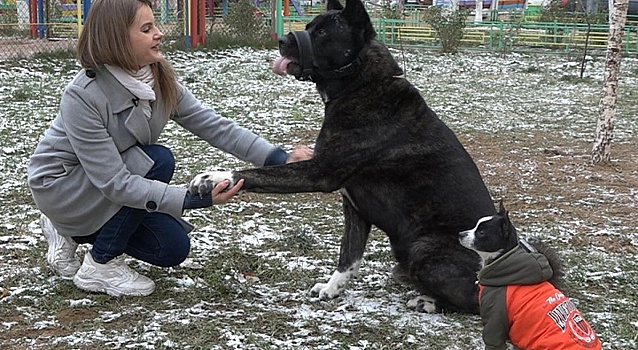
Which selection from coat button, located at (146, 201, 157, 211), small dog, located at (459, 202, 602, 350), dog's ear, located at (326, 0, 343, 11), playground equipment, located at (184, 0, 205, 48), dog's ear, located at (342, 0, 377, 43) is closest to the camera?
small dog, located at (459, 202, 602, 350)

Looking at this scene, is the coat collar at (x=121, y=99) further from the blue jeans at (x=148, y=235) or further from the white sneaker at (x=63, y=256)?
the white sneaker at (x=63, y=256)

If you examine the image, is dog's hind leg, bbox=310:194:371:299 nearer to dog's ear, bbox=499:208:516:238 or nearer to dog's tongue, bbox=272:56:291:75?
dog's tongue, bbox=272:56:291:75

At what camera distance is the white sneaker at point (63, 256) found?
3.70m

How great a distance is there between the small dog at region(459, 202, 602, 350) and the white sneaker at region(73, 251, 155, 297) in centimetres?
163

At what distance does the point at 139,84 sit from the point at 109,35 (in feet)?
0.82

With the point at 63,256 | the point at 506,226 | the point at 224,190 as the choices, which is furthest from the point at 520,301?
the point at 63,256

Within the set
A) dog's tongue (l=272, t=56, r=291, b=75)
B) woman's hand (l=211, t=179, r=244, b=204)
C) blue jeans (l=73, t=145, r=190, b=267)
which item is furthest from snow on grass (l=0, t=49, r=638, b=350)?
dog's tongue (l=272, t=56, r=291, b=75)

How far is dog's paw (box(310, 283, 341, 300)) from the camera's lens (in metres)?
3.59

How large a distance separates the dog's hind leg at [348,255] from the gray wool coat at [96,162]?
82 cm

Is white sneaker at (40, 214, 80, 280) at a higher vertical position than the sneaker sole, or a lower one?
higher

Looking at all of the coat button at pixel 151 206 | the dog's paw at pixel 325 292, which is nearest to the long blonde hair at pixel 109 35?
the coat button at pixel 151 206

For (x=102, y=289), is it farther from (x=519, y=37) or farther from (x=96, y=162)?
(x=519, y=37)

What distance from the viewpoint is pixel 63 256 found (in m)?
3.70

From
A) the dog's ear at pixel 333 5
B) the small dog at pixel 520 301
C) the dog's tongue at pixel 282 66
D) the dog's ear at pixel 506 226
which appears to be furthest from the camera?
the dog's ear at pixel 333 5
